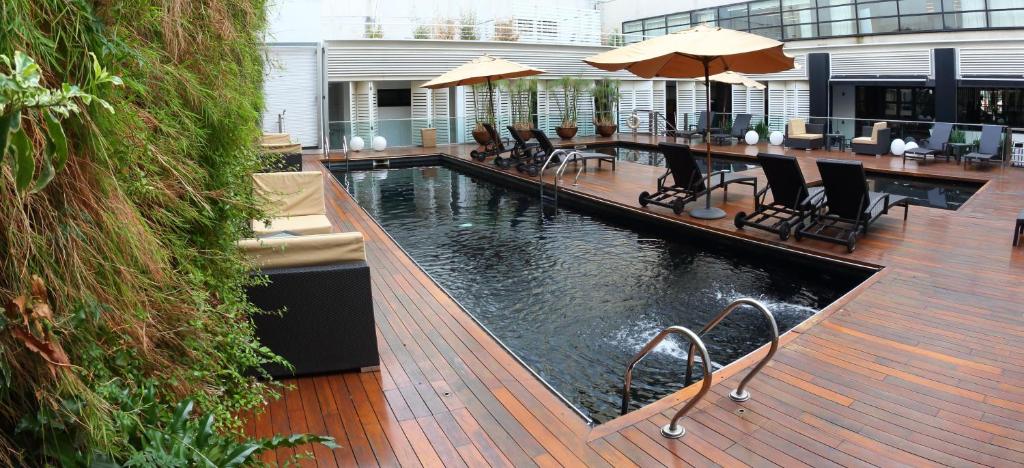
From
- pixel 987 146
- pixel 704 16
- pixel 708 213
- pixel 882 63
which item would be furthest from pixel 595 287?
pixel 704 16

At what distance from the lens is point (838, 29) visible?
22.8m

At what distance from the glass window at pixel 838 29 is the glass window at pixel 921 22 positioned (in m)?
1.40

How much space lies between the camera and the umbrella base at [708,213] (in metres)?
9.34

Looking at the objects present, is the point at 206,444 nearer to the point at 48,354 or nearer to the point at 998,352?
the point at 48,354

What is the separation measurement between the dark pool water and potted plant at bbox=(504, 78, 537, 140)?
1013 centimetres

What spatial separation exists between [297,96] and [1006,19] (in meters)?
17.6

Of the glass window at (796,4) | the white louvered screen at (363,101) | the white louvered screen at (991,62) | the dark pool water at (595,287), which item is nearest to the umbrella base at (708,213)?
the dark pool water at (595,287)

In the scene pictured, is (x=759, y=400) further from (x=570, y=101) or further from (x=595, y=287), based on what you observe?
(x=570, y=101)

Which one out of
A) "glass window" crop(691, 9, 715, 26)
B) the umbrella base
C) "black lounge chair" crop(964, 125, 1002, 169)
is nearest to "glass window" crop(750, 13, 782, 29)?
"glass window" crop(691, 9, 715, 26)

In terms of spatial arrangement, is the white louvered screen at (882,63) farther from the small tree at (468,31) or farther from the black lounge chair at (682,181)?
the black lounge chair at (682,181)

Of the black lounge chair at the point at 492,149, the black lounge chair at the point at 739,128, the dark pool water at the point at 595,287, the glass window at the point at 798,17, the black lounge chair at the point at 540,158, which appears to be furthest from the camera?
the glass window at the point at 798,17

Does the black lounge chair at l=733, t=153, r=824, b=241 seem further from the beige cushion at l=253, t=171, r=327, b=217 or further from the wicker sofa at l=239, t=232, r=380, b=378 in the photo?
the wicker sofa at l=239, t=232, r=380, b=378

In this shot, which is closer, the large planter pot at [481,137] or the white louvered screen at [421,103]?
the large planter pot at [481,137]

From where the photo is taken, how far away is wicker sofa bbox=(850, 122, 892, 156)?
1559cm
